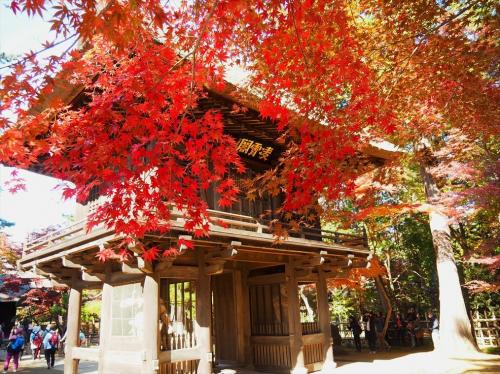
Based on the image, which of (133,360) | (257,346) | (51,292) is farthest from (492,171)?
(51,292)

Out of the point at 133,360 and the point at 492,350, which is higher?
the point at 133,360

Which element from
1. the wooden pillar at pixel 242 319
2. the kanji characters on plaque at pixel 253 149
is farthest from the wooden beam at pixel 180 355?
the kanji characters on plaque at pixel 253 149

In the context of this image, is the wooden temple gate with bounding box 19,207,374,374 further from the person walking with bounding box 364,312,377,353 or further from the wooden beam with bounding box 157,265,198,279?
the person walking with bounding box 364,312,377,353

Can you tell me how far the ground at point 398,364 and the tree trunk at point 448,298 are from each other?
30.3 inches

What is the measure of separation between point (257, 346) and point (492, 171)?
975cm

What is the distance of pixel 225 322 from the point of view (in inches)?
499

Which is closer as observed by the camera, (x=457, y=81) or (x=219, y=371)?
(x=457, y=81)

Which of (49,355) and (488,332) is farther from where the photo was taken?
(488,332)

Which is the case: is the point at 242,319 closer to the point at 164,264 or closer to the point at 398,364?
the point at 164,264

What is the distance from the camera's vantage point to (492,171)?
13383 millimetres

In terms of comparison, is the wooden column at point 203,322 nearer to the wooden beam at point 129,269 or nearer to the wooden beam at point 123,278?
the wooden beam at point 123,278

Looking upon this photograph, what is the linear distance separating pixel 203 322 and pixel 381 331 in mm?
11794

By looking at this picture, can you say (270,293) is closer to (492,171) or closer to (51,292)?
(492,171)

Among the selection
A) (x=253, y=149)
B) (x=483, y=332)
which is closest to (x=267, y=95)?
(x=253, y=149)
